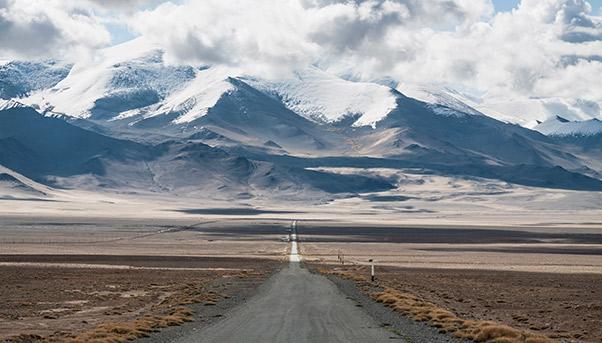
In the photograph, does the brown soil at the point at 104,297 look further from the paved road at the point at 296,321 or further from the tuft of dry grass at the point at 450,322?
the tuft of dry grass at the point at 450,322

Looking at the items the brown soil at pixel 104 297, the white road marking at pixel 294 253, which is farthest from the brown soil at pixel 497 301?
the white road marking at pixel 294 253

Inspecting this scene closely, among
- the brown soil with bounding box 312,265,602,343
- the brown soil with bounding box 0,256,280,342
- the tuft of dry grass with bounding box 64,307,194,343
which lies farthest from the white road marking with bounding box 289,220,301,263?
the tuft of dry grass with bounding box 64,307,194,343

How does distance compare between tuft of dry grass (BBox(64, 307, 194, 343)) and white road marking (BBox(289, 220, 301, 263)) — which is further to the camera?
white road marking (BBox(289, 220, 301, 263))

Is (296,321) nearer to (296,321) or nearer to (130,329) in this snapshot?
(296,321)

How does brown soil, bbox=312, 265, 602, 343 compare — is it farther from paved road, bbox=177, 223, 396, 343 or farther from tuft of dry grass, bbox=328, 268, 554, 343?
paved road, bbox=177, 223, 396, 343

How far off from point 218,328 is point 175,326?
2200 millimetres

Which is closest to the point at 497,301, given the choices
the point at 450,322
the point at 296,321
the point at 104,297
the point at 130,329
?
the point at 450,322

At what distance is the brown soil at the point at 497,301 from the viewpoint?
34.2 meters

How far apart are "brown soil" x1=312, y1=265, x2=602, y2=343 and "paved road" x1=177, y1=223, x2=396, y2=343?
2698 millimetres

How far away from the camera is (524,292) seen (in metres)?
53.8

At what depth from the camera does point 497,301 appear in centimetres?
4781

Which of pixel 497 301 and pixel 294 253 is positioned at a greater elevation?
pixel 294 253

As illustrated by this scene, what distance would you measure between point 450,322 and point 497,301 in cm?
1310

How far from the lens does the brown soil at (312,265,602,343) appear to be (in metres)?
34.2
